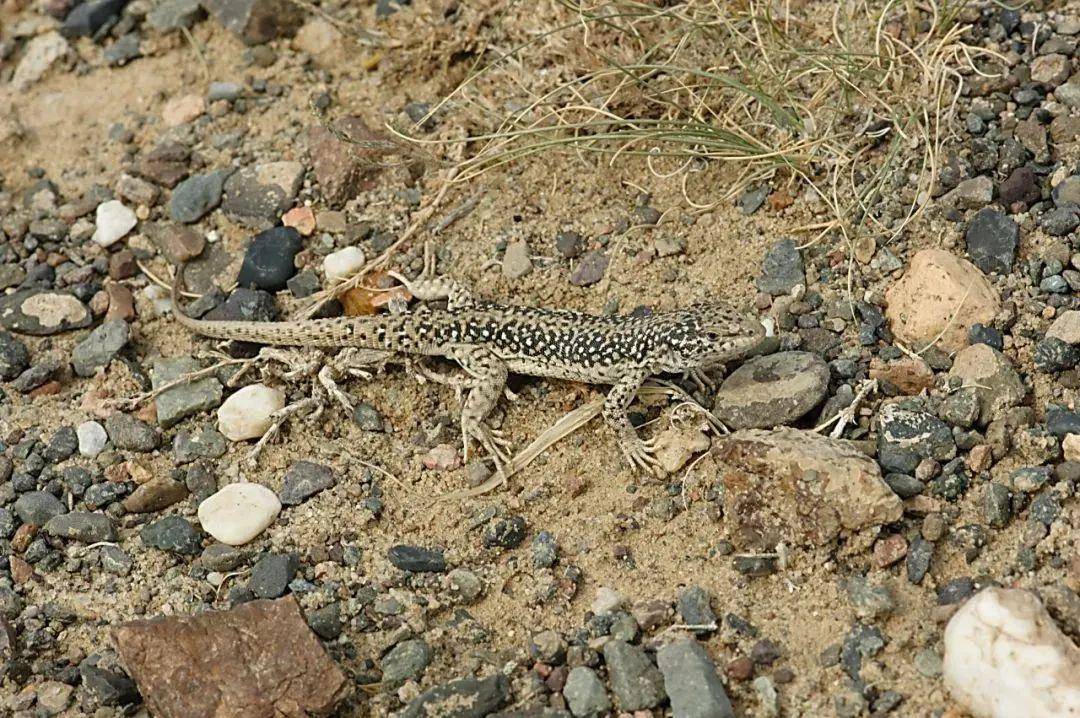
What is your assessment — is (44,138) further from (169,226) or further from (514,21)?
(514,21)

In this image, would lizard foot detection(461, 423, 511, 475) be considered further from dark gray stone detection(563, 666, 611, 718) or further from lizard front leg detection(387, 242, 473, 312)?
dark gray stone detection(563, 666, 611, 718)

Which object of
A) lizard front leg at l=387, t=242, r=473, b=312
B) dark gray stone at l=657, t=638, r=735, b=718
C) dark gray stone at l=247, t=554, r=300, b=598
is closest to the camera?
dark gray stone at l=657, t=638, r=735, b=718

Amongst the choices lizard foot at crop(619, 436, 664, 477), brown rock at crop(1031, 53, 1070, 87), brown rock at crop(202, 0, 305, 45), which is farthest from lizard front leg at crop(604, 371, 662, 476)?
brown rock at crop(202, 0, 305, 45)

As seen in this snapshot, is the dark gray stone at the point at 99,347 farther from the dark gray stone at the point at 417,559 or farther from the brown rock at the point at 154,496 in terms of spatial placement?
the dark gray stone at the point at 417,559

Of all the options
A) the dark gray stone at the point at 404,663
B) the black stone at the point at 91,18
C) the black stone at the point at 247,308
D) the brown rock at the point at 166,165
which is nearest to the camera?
the dark gray stone at the point at 404,663

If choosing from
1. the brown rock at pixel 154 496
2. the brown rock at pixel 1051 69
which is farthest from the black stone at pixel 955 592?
the brown rock at pixel 154 496

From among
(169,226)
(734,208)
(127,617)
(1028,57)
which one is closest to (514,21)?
(734,208)

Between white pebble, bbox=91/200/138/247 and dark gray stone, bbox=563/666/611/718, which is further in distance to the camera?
white pebble, bbox=91/200/138/247

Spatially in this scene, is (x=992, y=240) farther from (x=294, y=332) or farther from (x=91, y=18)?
(x=91, y=18)
